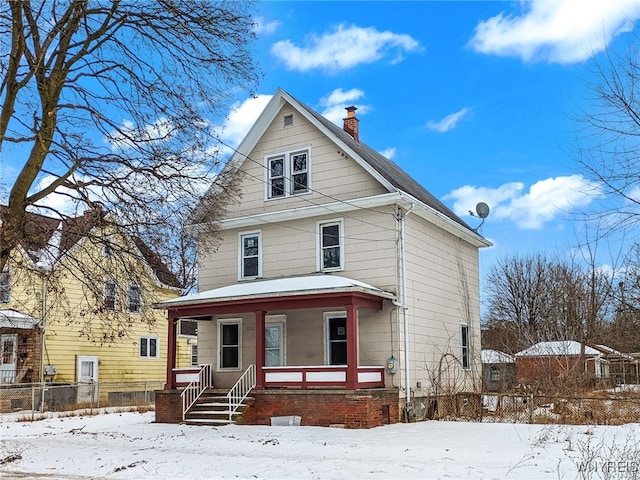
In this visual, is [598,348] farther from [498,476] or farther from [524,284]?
[498,476]

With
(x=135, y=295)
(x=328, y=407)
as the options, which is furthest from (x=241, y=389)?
(x=135, y=295)

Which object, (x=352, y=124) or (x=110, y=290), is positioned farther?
(x=352, y=124)

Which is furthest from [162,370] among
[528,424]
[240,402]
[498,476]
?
[498,476]

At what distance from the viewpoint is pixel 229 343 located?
23.2 metres

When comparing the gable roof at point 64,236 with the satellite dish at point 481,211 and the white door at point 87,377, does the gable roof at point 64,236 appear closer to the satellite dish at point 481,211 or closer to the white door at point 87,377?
the satellite dish at point 481,211

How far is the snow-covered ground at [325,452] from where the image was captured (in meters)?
10.8

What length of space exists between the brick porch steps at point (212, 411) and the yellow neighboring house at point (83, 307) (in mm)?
3023

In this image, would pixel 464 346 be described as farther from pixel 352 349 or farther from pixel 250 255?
pixel 250 255

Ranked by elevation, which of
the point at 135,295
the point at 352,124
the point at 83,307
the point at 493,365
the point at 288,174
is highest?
the point at 352,124

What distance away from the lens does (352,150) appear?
2155 centimetres

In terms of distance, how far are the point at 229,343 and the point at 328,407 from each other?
5.59 metres

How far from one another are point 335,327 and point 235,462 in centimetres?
951

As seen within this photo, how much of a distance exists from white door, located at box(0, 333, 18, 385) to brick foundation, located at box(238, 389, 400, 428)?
45.0 ft

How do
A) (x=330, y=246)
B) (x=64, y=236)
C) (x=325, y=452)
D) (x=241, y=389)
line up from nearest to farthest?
(x=64, y=236) < (x=325, y=452) < (x=241, y=389) < (x=330, y=246)
